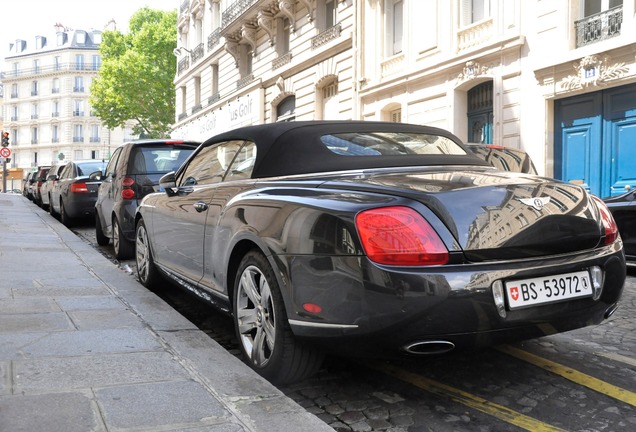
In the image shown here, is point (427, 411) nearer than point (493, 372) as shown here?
Yes

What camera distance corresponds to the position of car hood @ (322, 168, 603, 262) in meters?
2.79

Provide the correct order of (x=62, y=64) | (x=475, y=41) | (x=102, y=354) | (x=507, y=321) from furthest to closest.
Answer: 1. (x=62, y=64)
2. (x=475, y=41)
3. (x=102, y=354)
4. (x=507, y=321)

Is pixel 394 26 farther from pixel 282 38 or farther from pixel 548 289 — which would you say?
pixel 548 289

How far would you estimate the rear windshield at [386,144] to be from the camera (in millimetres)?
3935

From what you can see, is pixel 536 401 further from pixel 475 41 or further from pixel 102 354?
pixel 475 41

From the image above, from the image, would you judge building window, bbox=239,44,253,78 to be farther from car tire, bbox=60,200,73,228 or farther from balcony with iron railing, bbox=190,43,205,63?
car tire, bbox=60,200,73,228

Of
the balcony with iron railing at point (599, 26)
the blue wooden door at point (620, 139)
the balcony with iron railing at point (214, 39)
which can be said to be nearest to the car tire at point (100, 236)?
the blue wooden door at point (620, 139)

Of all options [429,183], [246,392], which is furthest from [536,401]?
[246,392]

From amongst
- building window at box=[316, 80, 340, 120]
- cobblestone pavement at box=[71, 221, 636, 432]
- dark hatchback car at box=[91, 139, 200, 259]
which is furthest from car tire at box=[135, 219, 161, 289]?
building window at box=[316, 80, 340, 120]

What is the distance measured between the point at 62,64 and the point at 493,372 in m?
91.3

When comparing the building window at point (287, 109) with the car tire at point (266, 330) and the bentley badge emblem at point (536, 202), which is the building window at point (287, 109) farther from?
the bentley badge emblem at point (536, 202)

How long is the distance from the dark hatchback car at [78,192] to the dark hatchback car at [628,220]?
9.22 meters

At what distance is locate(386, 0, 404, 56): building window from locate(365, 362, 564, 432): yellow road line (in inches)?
638

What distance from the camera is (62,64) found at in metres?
85.4
